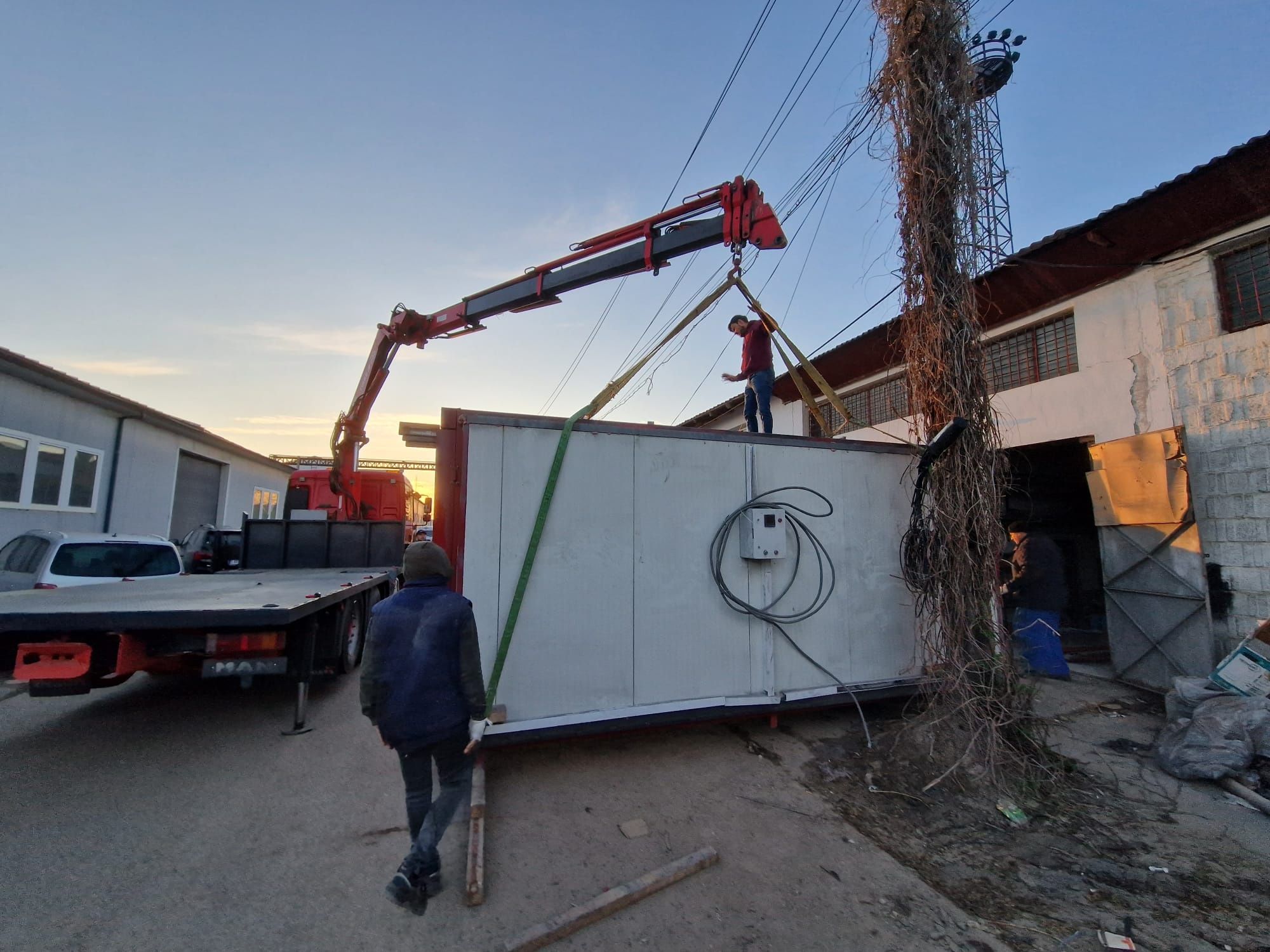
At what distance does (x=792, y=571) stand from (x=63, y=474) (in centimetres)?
1412

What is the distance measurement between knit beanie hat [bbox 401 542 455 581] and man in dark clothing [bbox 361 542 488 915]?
93 mm

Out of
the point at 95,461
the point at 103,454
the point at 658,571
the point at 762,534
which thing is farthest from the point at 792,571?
the point at 103,454

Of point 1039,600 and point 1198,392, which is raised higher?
point 1198,392

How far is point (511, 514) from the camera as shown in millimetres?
4090

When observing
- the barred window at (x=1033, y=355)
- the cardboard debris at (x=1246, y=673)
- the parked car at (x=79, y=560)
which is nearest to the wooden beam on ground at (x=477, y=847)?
the cardboard debris at (x=1246, y=673)

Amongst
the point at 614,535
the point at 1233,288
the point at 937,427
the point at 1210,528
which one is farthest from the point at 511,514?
the point at 1233,288

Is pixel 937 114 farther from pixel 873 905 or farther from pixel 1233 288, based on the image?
pixel 873 905

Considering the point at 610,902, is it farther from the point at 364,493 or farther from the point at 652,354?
the point at 364,493

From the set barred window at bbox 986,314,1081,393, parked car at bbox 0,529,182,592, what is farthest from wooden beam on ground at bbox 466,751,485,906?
barred window at bbox 986,314,1081,393

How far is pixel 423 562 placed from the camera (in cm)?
303

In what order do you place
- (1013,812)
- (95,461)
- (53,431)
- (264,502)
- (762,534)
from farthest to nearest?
(264,502) < (95,461) < (53,431) < (762,534) < (1013,812)

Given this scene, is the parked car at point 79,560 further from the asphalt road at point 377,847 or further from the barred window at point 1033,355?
the barred window at point 1033,355

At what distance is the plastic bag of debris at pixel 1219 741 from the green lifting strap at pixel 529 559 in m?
4.88

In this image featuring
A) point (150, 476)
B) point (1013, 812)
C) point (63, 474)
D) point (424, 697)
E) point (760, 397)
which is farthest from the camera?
point (150, 476)
